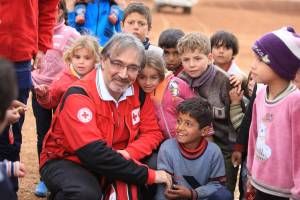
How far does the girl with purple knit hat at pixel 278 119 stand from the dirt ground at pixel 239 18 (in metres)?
11.3

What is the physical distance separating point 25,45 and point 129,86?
87 centimetres

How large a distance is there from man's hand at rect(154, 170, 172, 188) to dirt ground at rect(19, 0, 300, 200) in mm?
11036

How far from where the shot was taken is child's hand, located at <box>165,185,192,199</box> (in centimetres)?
468

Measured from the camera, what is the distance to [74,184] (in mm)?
4426

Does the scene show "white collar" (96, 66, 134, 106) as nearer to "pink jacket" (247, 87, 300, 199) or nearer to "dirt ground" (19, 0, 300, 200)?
"pink jacket" (247, 87, 300, 199)

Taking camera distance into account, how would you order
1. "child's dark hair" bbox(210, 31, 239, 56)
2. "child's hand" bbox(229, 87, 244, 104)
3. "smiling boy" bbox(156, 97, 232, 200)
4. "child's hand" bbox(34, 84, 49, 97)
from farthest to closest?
"child's dark hair" bbox(210, 31, 239, 56)
"child's hand" bbox(34, 84, 49, 97)
"child's hand" bbox(229, 87, 244, 104)
"smiling boy" bbox(156, 97, 232, 200)

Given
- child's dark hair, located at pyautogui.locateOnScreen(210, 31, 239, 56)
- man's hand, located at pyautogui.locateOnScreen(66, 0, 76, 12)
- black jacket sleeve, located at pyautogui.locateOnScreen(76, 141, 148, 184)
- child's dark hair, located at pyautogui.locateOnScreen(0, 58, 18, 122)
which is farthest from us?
man's hand, located at pyautogui.locateOnScreen(66, 0, 76, 12)

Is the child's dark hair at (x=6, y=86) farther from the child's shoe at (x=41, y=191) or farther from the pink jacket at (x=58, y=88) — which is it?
the child's shoe at (x=41, y=191)

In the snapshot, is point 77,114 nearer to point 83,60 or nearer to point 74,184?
point 74,184

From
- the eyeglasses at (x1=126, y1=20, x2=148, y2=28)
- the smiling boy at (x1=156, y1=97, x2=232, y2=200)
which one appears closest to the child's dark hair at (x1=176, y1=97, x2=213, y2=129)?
the smiling boy at (x1=156, y1=97, x2=232, y2=200)

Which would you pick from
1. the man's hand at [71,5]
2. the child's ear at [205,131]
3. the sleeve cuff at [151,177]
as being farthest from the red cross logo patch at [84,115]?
the man's hand at [71,5]

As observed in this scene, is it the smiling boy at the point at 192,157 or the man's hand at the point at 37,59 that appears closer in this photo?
the smiling boy at the point at 192,157

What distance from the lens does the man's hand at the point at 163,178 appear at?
471cm

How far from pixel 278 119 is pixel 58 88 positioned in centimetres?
206
